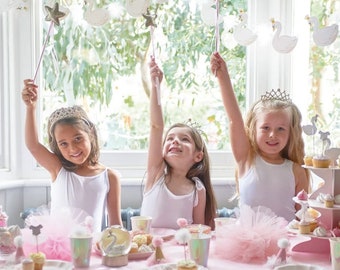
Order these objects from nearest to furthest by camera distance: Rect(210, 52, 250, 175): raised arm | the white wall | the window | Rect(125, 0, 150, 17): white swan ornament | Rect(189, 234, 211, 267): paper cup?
Rect(189, 234, 211, 267): paper cup
Rect(125, 0, 150, 17): white swan ornament
Rect(210, 52, 250, 175): raised arm
the white wall
the window

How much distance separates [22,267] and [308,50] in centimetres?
168

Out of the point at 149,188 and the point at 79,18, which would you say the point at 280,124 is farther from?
the point at 79,18

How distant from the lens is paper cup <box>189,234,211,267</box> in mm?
1360

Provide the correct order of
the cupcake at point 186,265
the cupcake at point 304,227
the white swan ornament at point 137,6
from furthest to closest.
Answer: the white swan ornament at point 137,6 < the cupcake at point 304,227 < the cupcake at point 186,265

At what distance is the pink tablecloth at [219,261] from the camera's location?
4.50 ft

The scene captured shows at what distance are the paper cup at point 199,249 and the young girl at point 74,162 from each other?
0.67 m

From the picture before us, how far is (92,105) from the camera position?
2451 mm

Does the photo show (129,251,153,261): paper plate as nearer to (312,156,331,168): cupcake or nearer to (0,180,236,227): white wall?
(312,156,331,168): cupcake

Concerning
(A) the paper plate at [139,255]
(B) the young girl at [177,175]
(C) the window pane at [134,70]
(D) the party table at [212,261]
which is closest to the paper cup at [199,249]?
(D) the party table at [212,261]

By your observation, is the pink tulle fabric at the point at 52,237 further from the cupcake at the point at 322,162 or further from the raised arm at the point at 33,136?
the cupcake at the point at 322,162

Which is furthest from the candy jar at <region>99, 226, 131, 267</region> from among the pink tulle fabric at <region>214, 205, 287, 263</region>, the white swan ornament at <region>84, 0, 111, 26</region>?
the white swan ornament at <region>84, 0, 111, 26</region>

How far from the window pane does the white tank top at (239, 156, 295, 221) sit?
1.66ft

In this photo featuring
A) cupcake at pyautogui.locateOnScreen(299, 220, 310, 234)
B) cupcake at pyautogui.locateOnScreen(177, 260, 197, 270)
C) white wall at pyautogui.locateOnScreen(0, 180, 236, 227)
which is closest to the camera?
cupcake at pyautogui.locateOnScreen(177, 260, 197, 270)

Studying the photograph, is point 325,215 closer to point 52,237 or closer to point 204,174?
point 204,174
